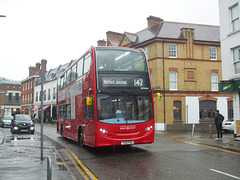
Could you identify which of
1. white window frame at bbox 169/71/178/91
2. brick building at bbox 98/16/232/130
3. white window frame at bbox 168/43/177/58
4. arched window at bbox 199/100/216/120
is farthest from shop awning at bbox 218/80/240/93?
arched window at bbox 199/100/216/120

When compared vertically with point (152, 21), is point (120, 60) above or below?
below

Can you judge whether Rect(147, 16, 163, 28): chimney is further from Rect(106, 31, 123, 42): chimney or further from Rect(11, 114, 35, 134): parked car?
Rect(11, 114, 35, 134): parked car

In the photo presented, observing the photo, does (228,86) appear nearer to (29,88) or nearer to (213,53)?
(213,53)

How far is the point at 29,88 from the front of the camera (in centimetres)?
6612

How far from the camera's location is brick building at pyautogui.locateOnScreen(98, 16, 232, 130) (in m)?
28.7

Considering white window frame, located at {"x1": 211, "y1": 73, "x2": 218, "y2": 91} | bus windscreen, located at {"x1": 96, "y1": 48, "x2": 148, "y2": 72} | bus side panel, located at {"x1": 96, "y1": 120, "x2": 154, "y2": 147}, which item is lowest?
bus side panel, located at {"x1": 96, "y1": 120, "x2": 154, "y2": 147}

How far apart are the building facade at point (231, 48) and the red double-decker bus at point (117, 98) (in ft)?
24.6

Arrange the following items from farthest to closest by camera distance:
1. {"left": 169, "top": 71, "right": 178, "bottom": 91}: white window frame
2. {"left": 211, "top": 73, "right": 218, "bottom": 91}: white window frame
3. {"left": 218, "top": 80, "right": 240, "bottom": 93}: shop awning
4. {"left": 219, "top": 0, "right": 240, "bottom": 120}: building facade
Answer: {"left": 211, "top": 73, "right": 218, "bottom": 91}: white window frame → {"left": 169, "top": 71, "right": 178, "bottom": 91}: white window frame → {"left": 219, "top": 0, "right": 240, "bottom": 120}: building facade → {"left": 218, "top": 80, "right": 240, "bottom": 93}: shop awning

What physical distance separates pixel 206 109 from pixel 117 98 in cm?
2202

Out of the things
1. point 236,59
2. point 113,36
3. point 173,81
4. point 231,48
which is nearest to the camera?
point 236,59

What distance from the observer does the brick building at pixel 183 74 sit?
28.7 m

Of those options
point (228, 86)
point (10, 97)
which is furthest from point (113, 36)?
point (10, 97)

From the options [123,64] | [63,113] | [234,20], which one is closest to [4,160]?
[123,64]

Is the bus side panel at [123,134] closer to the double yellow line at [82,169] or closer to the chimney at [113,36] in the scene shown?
the double yellow line at [82,169]
